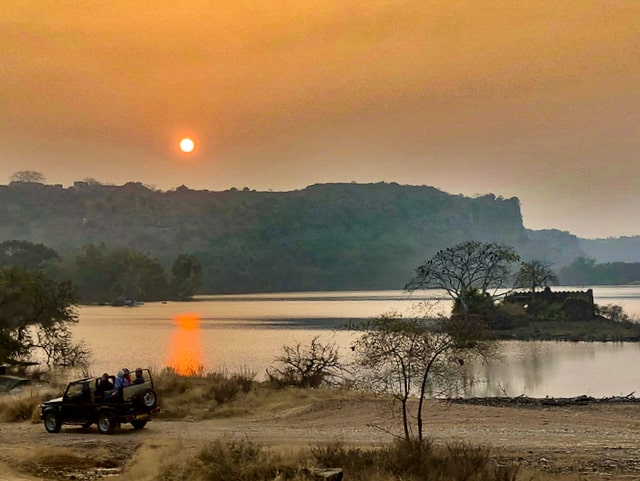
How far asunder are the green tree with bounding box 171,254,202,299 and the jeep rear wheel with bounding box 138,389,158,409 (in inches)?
6777

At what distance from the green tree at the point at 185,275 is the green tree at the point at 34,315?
452 feet

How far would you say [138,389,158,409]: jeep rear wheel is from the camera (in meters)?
20.4

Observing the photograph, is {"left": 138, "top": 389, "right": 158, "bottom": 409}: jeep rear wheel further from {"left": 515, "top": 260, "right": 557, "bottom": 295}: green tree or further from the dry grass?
{"left": 515, "top": 260, "right": 557, "bottom": 295}: green tree

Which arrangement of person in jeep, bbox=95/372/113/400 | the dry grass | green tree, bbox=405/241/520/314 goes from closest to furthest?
the dry grass, person in jeep, bbox=95/372/113/400, green tree, bbox=405/241/520/314

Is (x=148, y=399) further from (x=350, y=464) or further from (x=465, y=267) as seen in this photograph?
(x=465, y=267)

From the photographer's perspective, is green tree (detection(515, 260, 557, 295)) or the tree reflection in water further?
green tree (detection(515, 260, 557, 295))

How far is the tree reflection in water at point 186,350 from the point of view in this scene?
39713mm

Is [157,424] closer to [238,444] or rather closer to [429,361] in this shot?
[238,444]

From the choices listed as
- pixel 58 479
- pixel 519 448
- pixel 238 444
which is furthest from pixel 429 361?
pixel 58 479

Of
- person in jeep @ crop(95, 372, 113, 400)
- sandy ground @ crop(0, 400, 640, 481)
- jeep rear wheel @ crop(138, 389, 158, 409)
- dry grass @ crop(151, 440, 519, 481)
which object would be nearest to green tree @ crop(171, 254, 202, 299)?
sandy ground @ crop(0, 400, 640, 481)

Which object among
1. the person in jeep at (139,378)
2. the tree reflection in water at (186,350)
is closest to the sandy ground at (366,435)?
the person in jeep at (139,378)

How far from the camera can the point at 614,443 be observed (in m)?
17.3

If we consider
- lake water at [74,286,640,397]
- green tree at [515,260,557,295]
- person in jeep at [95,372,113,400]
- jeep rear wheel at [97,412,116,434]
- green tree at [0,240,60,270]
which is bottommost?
lake water at [74,286,640,397]

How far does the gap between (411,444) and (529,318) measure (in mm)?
66956
